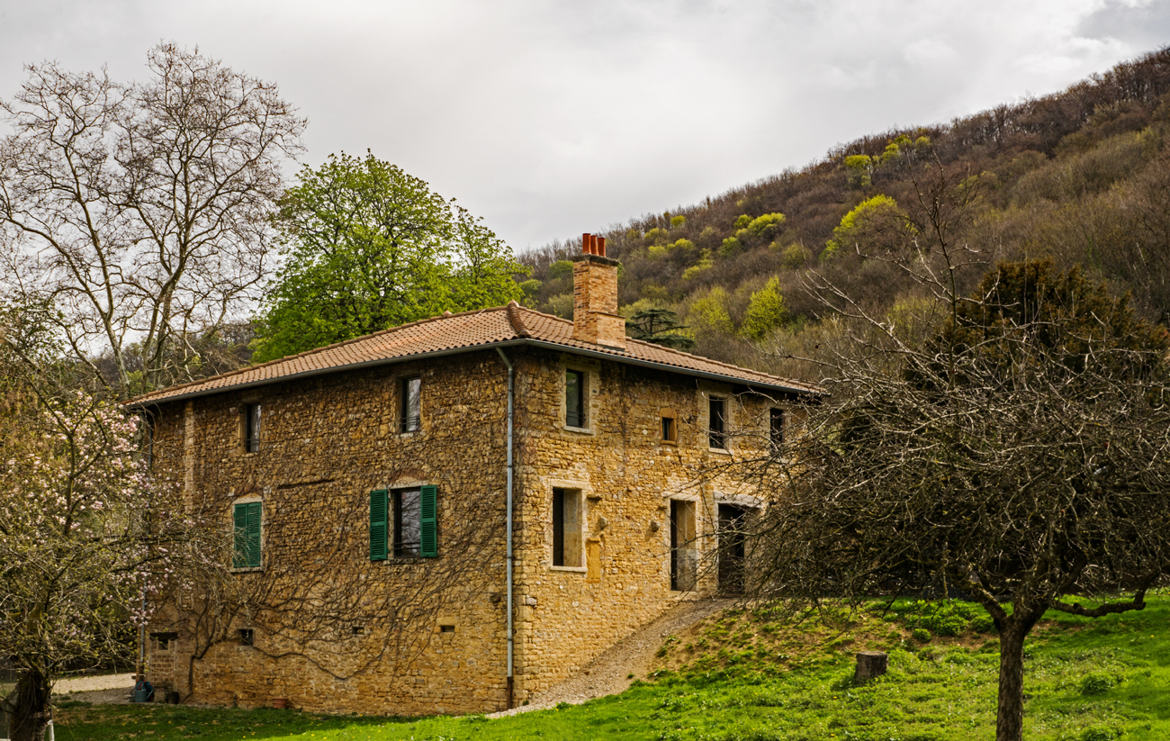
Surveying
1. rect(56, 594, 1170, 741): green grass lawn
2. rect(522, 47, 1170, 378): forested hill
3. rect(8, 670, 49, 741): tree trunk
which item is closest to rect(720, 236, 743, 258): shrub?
rect(522, 47, 1170, 378): forested hill

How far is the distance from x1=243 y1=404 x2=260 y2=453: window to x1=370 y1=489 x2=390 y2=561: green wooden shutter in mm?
4108

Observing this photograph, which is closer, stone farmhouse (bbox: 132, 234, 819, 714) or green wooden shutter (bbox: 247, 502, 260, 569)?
stone farmhouse (bbox: 132, 234, 819, 714)

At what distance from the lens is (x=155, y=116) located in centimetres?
3062

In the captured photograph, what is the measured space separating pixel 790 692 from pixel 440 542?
7079 millimetres

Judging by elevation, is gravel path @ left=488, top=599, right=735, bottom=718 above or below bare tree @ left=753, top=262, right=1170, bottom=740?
below

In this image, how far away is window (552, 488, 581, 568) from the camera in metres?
21.3

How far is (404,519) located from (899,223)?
29219 millimetres

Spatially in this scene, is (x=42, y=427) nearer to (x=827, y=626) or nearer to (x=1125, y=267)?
(x=827, y=626)

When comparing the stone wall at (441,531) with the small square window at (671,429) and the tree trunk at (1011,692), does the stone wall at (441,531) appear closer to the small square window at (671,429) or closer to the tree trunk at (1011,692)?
the small square window at (671,429)

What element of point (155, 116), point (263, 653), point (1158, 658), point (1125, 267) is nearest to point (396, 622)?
point (263, 653)

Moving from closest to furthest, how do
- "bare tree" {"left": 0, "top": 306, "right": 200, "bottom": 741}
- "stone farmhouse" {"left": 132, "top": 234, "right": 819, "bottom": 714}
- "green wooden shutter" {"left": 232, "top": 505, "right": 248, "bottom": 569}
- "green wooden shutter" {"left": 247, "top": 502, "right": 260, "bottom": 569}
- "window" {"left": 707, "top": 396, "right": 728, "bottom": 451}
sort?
"bare tree" {"left": 0, "top": 306, "right": 200, "bottom": 741}, "stone farmhouse" {"left": 132, "top": 234, "right": 819, "bottom": 714}, "green wooden shutter" {"left": 247, "top": 502, "right": 260, "bottom": 569}, "green wooden shutter" {"left": 232, "top": 505, "right": 248, "bottom": 569}, "window" {"left": 707, "top": 396, "right": 728, "bottom": 451}

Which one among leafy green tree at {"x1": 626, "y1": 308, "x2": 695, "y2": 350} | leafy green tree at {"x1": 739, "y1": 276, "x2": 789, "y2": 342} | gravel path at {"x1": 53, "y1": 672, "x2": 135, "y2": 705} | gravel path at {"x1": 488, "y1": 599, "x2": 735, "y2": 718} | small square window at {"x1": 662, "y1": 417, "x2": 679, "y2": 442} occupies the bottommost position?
gravel path at {"x1": 53, "y1": 672, "x2": 135, "y2": 705}

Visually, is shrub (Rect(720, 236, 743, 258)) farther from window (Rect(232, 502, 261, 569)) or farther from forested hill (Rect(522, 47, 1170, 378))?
window (Rect(232, 502, 261, 569))

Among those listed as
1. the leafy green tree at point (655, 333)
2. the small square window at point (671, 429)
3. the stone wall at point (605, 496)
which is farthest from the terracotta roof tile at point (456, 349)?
the leafy green tree at point (655, 333)
